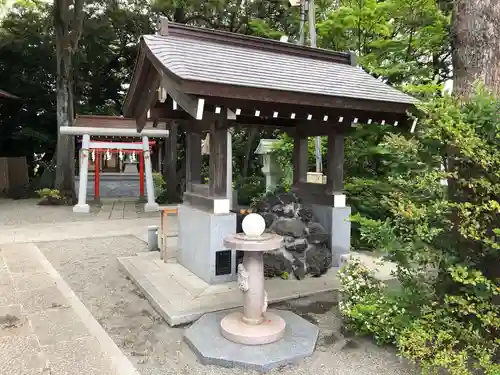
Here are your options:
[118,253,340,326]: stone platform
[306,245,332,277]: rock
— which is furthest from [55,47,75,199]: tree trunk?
[306,245,332,277]: rock

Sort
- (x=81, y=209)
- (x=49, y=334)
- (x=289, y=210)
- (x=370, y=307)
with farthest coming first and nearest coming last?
(x=81, y=209) < (x=289, y=210) < (x=49, y=334) < (x=370, y=307)

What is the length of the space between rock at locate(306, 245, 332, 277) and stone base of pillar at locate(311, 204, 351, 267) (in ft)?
1.01

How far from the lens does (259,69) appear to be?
5484 millimetres

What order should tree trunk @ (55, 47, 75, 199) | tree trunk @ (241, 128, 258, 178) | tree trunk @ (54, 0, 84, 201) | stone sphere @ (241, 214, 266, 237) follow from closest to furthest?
1. stone sphere @ (241, 214, 266, 237)
2. tree trunk @ (54, 0, 84, 201)
3. tree trunk @ (55, 47, 75, 199)
4. tree trunk @ (241, 128, 258, 178)

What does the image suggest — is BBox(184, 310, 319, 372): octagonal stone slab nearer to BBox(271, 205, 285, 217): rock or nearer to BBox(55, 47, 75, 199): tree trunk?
BBox(271, 205, 285, 217): rock

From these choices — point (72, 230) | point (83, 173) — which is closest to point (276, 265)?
point (72, 230)

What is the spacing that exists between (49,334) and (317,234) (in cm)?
389

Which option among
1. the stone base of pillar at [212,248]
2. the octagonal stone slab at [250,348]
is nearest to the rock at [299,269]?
the stone base of pillar at [212,248]

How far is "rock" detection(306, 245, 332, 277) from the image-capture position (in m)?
5.86

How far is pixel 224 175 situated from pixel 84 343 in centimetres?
271

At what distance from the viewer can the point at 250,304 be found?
12.9ft

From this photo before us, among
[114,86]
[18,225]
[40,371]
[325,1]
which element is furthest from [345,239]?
[114,86]

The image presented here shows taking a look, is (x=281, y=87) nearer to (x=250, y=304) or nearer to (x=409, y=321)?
(x=250, y=304)

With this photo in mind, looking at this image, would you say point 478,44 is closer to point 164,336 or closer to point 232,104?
point 232,104
